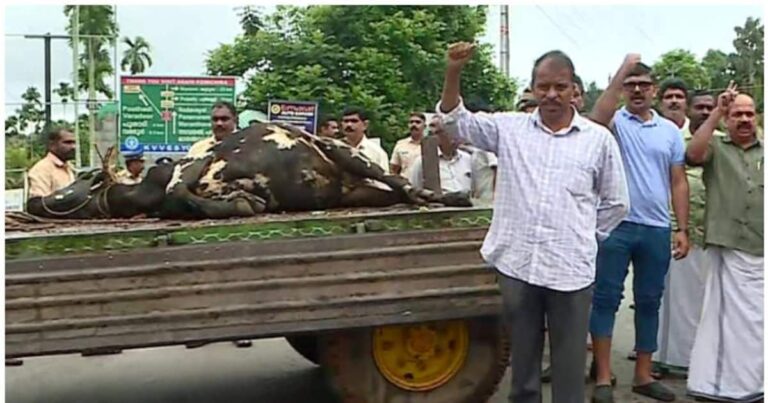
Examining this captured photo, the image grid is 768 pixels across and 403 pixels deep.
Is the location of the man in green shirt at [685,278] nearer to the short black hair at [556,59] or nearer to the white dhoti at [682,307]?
the white dhoti at [682,307]

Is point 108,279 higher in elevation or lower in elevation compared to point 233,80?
lower

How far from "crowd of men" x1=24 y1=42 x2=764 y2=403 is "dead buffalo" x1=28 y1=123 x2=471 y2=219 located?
22cm

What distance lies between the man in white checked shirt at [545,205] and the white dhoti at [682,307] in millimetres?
1860

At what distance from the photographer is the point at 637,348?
481cm

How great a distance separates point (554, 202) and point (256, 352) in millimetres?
3120

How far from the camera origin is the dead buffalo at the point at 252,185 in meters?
4.47

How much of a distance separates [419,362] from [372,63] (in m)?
15.1

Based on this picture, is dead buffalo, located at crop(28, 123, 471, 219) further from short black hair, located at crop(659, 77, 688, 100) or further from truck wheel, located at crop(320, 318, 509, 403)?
short black hair, located at crop(659, 77, 688, 100)

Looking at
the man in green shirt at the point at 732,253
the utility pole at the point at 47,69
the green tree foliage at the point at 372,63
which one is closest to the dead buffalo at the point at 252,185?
the man in green shirt at the point at 732,253

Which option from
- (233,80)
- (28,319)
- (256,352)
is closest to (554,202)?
(28,319)

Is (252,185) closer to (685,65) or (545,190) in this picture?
(545,190)

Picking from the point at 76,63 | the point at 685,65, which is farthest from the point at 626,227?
the point at 685,65

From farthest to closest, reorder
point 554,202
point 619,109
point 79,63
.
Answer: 1. point 79,63
2. point 619,109
3. point 554,202

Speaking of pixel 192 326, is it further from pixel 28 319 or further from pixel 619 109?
pixel 619 109
